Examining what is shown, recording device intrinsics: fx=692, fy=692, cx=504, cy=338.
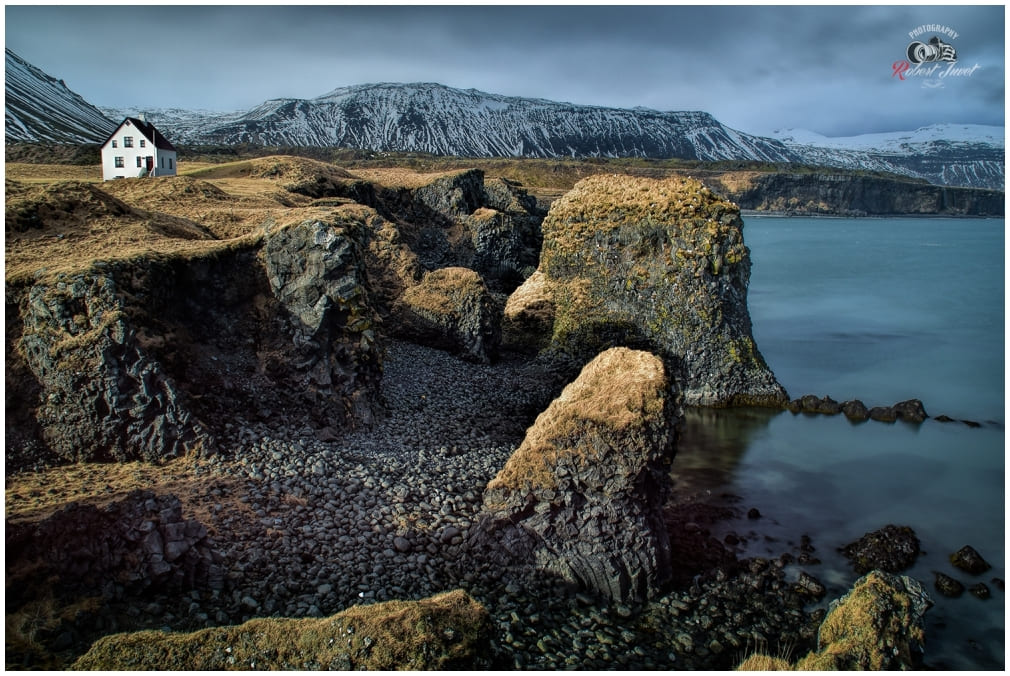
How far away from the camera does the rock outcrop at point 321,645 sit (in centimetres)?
A: 1067

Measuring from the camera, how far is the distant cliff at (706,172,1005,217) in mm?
160750

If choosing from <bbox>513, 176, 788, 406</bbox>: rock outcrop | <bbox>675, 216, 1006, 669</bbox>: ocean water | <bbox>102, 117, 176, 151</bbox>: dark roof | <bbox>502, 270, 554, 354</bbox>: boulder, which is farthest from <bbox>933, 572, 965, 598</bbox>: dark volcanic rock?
<bbox>102, 117, 176, 151</bbox>: dark roof

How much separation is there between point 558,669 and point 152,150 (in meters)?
43.2

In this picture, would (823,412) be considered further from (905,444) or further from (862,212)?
(862,212)

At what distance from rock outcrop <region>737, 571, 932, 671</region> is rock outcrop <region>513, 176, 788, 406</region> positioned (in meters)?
16.8

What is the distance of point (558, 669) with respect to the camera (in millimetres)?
12812

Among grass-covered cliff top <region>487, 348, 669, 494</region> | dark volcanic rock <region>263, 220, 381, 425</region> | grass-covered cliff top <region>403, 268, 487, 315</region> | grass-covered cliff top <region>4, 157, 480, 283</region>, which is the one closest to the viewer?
grass-covered cliff top <region>487, 348, 669, 494</region>

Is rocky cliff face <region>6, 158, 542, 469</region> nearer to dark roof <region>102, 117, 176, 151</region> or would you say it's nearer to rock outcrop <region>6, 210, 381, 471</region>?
rock outcrop <region>6, 210, 381, 471</region>

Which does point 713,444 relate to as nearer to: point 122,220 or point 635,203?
point 635,203

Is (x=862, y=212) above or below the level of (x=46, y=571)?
above

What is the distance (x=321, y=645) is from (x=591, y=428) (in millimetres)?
7403

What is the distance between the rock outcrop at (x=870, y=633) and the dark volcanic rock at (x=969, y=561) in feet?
13.3

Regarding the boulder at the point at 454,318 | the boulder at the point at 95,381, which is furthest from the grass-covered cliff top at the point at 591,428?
the boulder at the point at 454,318

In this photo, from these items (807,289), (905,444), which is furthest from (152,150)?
A: (807,289)
